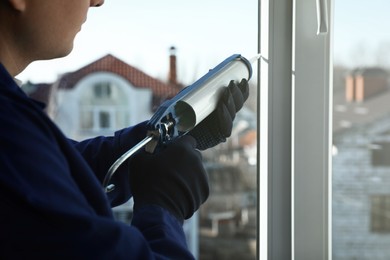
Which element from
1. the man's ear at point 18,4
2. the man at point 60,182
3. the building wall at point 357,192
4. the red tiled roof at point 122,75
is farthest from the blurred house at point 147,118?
the man's ear at point 18,4

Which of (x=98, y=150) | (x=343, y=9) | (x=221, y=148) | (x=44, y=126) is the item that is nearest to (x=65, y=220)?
(x=44, y=126)

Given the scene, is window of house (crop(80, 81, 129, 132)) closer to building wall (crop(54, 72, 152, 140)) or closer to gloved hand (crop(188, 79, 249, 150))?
building wall (crop(54, 72, 152, 140))

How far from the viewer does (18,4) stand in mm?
655

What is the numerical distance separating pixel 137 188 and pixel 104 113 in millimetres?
504

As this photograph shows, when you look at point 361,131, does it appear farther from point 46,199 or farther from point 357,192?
point 46,199

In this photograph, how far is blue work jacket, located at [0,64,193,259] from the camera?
0.53 m

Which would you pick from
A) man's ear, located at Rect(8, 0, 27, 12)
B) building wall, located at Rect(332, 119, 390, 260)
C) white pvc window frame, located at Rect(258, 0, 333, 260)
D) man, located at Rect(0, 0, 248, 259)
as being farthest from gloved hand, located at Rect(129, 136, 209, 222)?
building wall, located at Rect(332, 119, 390, 260)

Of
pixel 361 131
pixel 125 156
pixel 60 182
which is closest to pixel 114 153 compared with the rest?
pixel 125 156

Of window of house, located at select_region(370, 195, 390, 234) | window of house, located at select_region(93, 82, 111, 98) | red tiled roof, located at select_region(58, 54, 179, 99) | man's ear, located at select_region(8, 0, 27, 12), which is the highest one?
man's ear, located at select_region(8, 0, 27, 12)

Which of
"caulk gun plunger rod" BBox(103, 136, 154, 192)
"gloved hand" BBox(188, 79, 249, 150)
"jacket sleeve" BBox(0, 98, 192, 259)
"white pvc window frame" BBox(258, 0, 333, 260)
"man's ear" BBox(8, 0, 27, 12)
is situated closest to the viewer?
"jacket sleeve" BBox(0, 98, 192, 259)

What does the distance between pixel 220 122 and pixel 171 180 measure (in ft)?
0.66

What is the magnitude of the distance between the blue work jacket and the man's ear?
105mm

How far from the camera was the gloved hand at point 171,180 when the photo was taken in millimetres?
723

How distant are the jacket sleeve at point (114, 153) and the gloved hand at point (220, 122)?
108 mm
